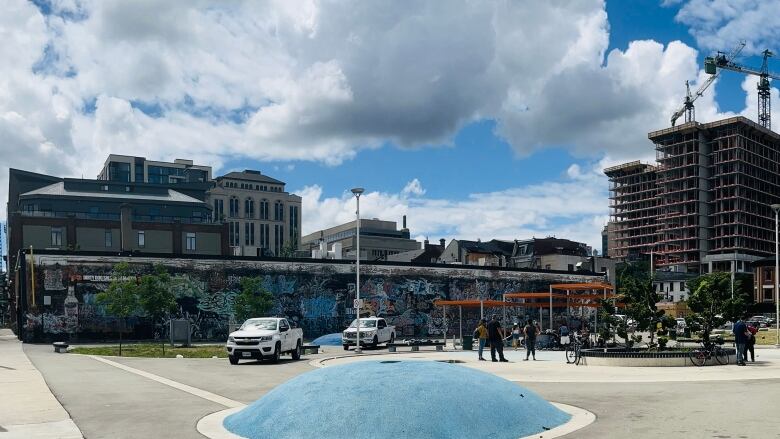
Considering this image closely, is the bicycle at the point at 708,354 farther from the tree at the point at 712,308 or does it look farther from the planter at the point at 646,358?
the tree at the point at 712,308

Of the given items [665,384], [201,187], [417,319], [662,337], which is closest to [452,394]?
[665,384]

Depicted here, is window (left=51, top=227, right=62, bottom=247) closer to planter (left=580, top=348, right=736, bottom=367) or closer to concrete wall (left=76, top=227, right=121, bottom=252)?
concrete wall (left=76, top=227, right=121, bottom=252)

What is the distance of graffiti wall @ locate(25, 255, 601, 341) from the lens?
50.9m

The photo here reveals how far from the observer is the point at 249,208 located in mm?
193000

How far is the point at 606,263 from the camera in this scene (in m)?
80.8

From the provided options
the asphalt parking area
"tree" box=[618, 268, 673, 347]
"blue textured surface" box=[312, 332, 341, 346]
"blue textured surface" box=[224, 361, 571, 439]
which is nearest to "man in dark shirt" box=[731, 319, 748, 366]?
"tree" box=[618, 268, 673, 347]

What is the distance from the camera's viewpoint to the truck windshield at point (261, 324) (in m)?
29.9

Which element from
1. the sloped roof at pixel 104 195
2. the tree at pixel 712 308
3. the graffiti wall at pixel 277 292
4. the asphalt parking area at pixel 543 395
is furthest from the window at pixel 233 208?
the tree at pixel 712 308

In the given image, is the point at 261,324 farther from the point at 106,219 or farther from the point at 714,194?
the point at 714,194

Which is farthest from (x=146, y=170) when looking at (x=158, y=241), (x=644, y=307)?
(x=644, y=307)

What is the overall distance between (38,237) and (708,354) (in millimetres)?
68972

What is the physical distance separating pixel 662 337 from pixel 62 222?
67.3 metres

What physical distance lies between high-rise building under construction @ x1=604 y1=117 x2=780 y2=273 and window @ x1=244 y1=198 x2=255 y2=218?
102m

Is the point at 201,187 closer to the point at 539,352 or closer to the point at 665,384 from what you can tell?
the point at 539,352
